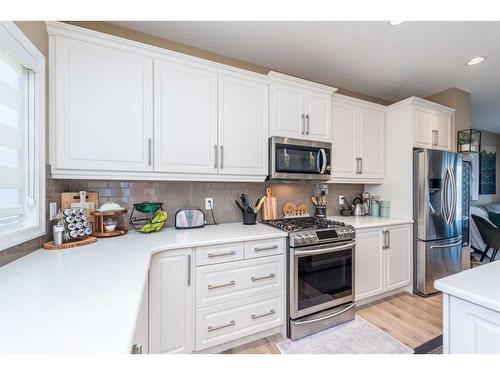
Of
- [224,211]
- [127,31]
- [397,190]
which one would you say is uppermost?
[127,31]

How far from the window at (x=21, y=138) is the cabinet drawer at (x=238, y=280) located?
3.44 ft

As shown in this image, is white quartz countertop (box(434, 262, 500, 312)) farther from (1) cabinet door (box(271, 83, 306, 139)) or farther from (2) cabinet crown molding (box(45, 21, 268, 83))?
(2) cabinet crown molding (box(45, 21, 268, 83))

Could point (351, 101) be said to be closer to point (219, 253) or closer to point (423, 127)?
point (423, 127)

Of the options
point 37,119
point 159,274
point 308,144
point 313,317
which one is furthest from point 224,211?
point 37,119

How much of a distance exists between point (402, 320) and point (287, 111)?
2.28m

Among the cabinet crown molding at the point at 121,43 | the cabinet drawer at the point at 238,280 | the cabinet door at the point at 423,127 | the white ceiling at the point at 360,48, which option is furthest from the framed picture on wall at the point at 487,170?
the cabinet crown molding at the point at 121,43

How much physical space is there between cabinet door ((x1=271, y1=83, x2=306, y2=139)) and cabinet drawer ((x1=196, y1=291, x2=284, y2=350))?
1489mm

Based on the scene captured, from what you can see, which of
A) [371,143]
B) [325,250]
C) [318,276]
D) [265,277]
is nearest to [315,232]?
[325,250]

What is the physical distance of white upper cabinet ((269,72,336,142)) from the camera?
6.97ft

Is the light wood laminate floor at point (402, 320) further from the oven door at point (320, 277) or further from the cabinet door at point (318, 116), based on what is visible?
the cabinet door at point (318, 116)

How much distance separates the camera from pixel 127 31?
1912 mm

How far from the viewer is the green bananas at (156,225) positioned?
176cm
